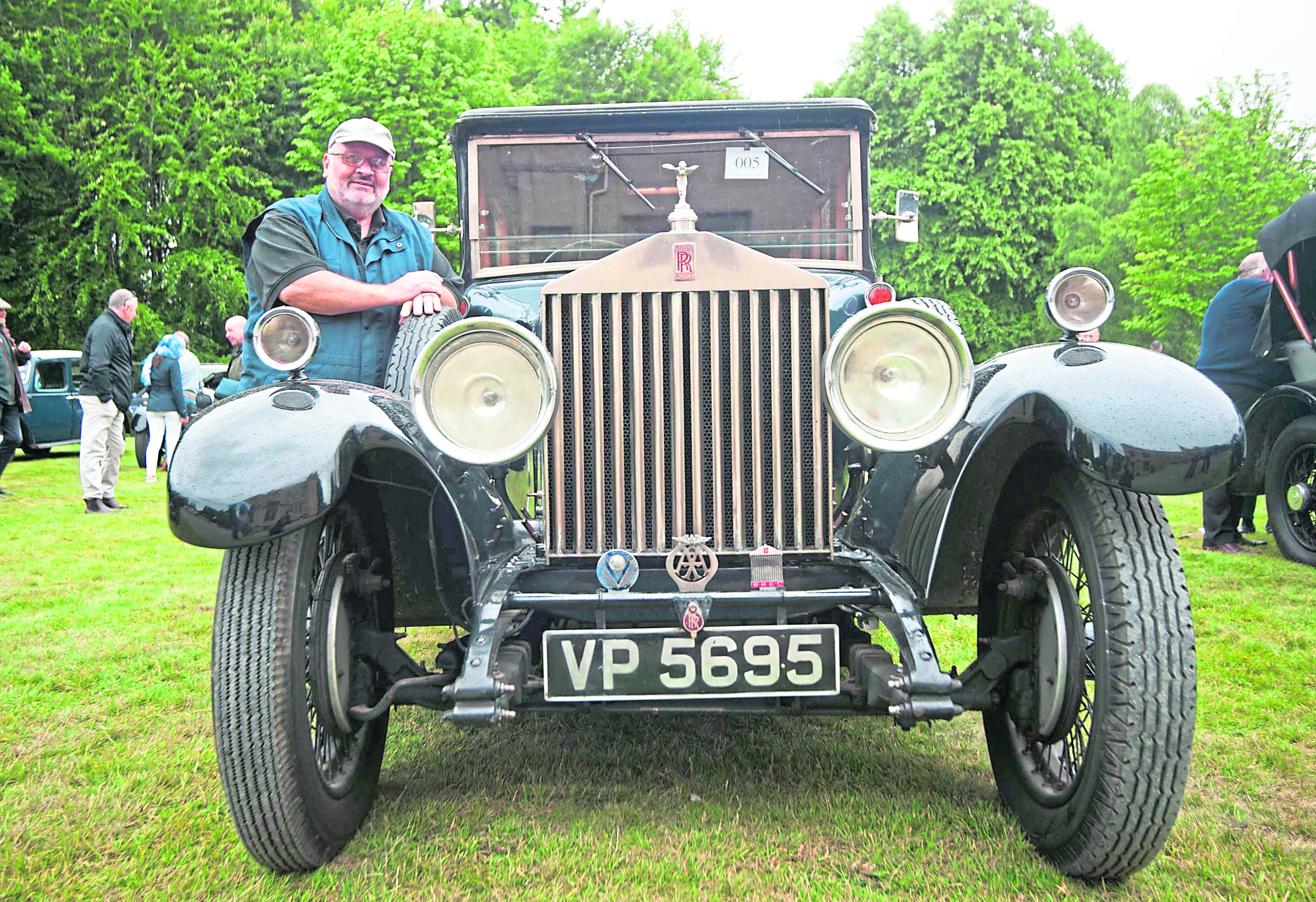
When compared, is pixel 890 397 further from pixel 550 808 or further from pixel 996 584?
pixel 550 808

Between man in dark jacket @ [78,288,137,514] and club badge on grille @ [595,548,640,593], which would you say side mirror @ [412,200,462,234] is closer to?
club badge on grille @ [595,548,640,593]

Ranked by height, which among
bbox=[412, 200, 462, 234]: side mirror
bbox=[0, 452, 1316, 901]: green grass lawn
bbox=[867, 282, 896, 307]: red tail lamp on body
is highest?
bbox=[412, 200, 462, 234]: side mirror

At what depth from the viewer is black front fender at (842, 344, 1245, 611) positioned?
2277 mm

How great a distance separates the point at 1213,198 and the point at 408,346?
18.3 metres

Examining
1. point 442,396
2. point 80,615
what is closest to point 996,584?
point 442,396

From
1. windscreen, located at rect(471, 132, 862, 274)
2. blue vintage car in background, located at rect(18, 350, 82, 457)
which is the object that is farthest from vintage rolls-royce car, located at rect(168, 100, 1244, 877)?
blue vintage car in background, located at rect(18, 350, 82, 457)

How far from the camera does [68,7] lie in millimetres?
23031

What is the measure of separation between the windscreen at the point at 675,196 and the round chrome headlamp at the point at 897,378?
5.01 ft

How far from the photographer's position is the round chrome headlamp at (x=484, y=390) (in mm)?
2475

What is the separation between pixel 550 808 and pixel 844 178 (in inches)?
102

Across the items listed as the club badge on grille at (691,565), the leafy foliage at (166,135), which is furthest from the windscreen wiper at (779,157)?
the leafy foliage at (166,135)

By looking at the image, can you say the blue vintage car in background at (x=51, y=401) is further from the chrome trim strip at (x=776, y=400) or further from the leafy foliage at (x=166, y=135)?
the chrome trim strip at (x=776, y=400)

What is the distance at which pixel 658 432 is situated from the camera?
8.73 feet

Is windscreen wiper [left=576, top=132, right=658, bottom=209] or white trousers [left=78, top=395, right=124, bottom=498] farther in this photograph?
white trousers [left=78, top=395, right=124, bottom=498]
